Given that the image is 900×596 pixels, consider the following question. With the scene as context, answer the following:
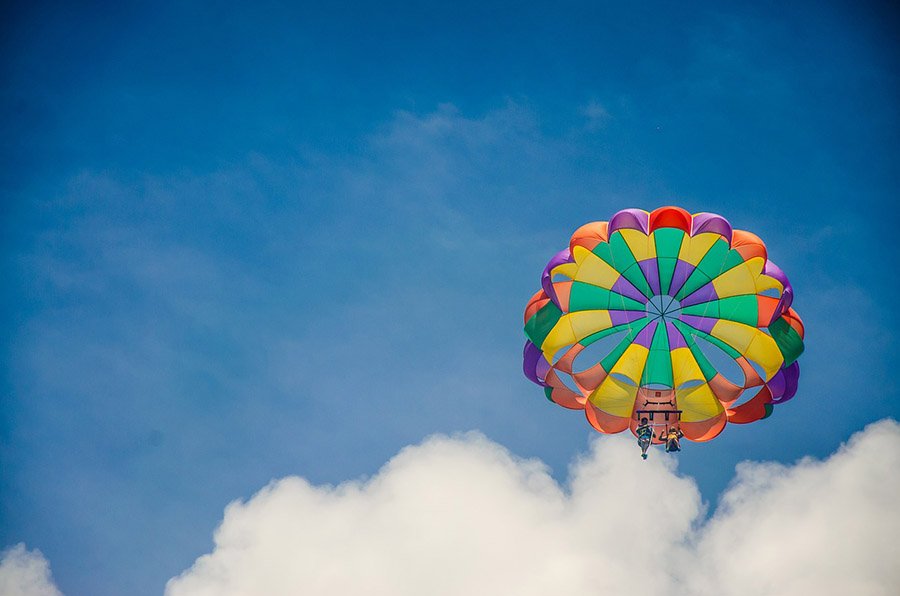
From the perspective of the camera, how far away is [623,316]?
2625 centimetres

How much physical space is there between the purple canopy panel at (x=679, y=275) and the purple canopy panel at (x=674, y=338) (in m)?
1.12

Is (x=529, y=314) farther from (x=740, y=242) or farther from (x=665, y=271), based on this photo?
(x=740, y=242)

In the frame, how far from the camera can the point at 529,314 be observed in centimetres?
2616

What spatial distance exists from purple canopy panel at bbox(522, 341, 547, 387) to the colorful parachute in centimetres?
3

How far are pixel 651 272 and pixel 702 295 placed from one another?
124cm

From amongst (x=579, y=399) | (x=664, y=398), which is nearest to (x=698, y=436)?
(x=664, y=398)

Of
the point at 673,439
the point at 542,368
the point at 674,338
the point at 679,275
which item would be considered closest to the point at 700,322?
the point at 674,338

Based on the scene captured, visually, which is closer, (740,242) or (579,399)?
(740,242)

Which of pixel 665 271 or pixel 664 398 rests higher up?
pixel 665 271

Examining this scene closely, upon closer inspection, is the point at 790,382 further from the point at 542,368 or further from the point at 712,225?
the point at 542,368

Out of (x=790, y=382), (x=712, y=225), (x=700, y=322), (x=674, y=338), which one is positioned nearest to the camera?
(x=712, y=225)

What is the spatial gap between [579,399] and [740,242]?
200 inches

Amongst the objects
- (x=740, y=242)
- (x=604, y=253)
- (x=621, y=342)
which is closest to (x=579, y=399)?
(x=621, y=342)

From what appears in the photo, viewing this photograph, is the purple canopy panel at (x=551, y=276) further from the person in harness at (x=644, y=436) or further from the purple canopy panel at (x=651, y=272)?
the person in harness at (x=644, y=436)
